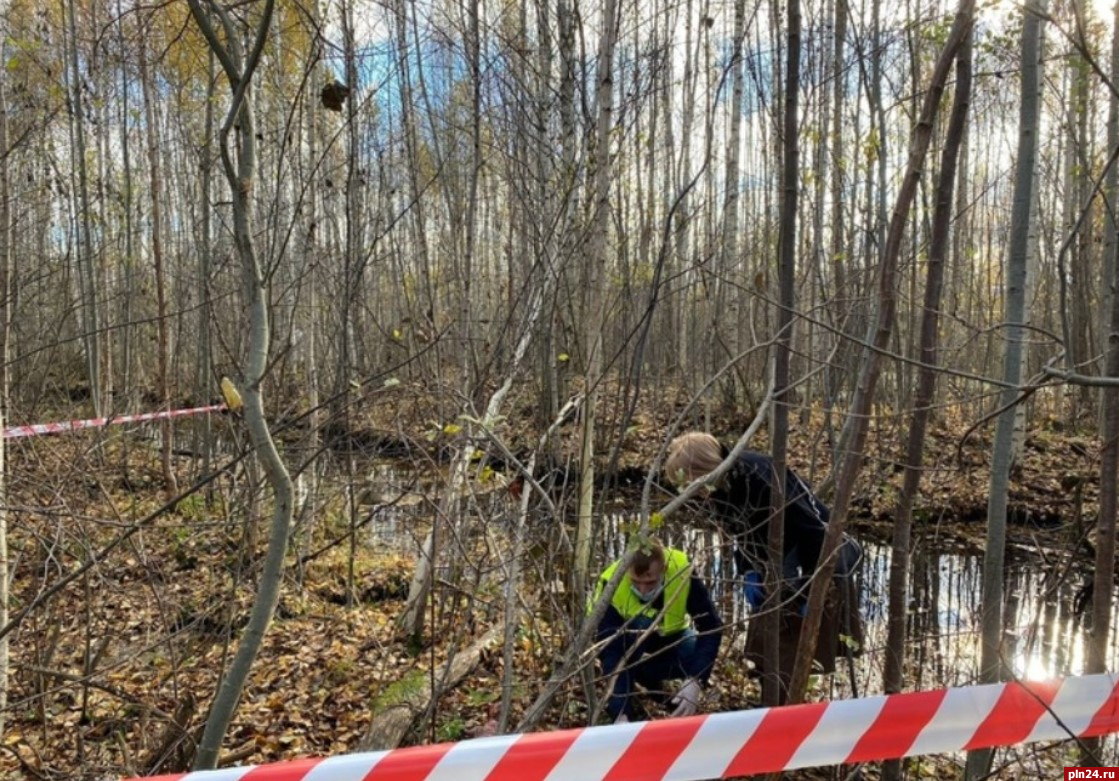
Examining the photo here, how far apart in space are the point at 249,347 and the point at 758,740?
160 cm

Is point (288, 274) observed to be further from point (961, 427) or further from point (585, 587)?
point (961, 427)

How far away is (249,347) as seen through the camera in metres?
1.53

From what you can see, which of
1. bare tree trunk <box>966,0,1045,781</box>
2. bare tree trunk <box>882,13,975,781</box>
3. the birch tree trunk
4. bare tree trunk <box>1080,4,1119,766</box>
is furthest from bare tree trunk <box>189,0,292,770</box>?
bare tree trunk <box>1080,4,1119,766</box>

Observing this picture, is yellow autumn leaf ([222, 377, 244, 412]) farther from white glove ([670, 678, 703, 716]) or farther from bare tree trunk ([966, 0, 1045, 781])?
white glove ([670, 678, 703, 716])

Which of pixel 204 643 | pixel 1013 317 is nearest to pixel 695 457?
pixel 1013 317

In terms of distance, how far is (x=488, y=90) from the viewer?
4.51 metres

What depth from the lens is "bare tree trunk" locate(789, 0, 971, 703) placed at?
1.68m

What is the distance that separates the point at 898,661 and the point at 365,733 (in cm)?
233

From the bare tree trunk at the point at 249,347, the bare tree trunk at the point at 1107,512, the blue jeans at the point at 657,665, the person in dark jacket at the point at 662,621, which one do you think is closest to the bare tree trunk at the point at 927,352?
the bare tree trunk at the point at 1107,512

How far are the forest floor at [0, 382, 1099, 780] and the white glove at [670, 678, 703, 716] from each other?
80 millimetres

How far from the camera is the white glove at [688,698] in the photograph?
9.38 feet

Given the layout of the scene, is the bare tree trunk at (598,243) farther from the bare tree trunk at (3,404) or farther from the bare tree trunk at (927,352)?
the bare tree trunk at (3,404)

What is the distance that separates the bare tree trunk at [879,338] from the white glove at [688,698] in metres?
0.89

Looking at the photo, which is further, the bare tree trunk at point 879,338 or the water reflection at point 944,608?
the water reflection at point 944,608
